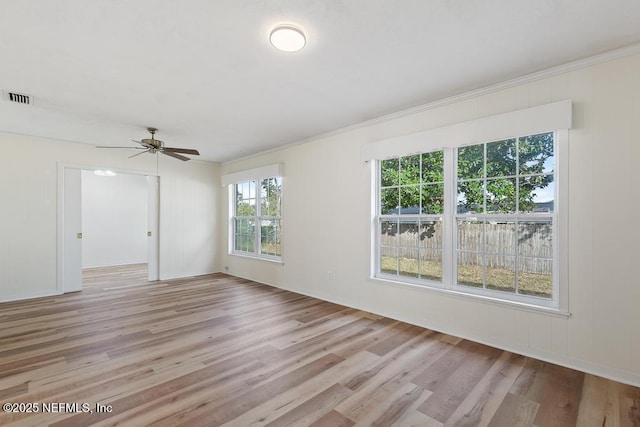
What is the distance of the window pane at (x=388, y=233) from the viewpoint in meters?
4.02

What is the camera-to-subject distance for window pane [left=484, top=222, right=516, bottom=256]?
120 inches

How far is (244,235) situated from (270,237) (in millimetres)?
997

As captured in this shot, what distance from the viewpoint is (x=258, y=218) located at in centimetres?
627

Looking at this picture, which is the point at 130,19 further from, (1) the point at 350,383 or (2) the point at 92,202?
(2) the point at 92,202

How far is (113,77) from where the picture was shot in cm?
285

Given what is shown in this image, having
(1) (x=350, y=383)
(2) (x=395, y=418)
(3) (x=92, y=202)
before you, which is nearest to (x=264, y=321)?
(1) (x=350, y=383)

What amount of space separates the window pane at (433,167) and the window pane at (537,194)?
826 millimetres

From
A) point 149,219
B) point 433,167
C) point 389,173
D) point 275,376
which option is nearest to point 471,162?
point 433,167

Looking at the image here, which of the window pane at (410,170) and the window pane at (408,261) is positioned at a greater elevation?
the window pane at (410,170)

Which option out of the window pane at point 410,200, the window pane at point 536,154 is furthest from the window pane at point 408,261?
the window pane at point 536,154

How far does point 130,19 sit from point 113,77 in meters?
1.08

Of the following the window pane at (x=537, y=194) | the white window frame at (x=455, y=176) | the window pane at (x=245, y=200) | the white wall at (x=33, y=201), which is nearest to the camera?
the white window frame at (x=455, y=176)

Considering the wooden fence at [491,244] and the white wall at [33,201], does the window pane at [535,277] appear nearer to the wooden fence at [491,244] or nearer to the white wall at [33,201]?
the wooden fence at [491,244]

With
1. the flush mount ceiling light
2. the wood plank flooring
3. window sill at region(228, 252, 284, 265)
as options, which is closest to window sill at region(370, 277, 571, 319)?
the wood plank flooring
